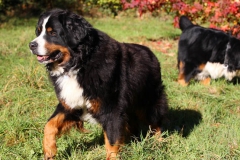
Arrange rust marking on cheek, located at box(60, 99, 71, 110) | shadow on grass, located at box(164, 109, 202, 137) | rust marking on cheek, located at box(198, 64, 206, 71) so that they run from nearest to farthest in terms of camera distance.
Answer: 1. rust marking on cheek, located at box(60, 99, 71, 110)
2. shadow on grass, located at box(164, 109, 202, 137)
3. rust marking on cheek, located at box(198, 64, 206, 71)

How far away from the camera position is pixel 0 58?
7.67 m

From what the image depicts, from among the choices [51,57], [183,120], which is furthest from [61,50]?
[183,120]

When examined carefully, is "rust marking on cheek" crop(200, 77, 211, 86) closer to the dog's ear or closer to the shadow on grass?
the shadow on grass

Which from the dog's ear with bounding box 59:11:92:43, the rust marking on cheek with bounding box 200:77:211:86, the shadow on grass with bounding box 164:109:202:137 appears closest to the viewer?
the dog's ear with bounding box 59:11:92:43

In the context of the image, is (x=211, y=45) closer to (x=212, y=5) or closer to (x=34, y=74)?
(x=212, y=5)

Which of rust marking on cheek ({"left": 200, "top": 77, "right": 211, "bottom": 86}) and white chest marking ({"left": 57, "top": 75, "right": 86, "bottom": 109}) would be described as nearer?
white chest marking ({"left": 57, "top": 75, "right": 86, "bottom": 109})

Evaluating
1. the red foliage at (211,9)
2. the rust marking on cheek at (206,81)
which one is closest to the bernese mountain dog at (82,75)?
the rust marking on cheek at (206,81)

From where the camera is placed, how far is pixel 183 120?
5223 millimetres

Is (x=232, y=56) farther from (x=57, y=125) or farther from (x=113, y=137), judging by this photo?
(x=57, y=125)

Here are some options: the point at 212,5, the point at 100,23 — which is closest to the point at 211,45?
the point at 212,5

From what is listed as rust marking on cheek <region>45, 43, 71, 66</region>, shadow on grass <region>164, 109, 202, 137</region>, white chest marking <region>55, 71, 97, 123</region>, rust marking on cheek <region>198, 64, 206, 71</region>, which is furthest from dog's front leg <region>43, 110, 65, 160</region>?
rust marking on cheek <region>198, 64, 206, 71</region>

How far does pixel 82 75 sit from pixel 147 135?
940mm

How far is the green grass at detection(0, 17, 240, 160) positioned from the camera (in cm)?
362

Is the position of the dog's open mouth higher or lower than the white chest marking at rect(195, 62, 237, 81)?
higher
